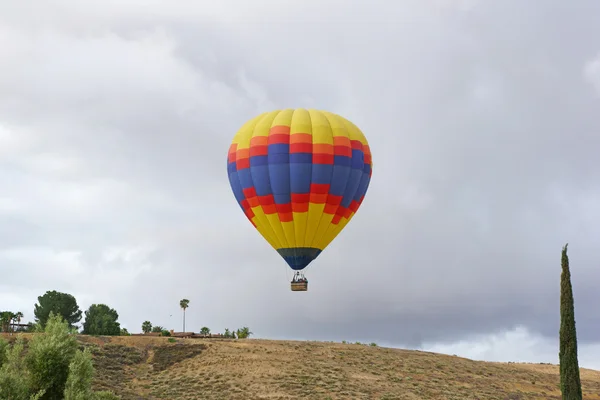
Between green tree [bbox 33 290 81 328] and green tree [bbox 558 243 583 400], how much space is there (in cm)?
6802

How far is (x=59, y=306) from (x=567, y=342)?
7012 centimetres

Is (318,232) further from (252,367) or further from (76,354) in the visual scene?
(76,354)

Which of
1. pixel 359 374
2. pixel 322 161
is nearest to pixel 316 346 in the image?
pixel 359 374

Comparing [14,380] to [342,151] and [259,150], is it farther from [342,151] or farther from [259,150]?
[342,151]

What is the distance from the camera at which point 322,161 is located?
173ft

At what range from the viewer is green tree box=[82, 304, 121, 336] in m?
84.2

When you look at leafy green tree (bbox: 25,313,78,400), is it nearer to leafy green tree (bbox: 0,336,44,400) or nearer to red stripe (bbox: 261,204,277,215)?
leafy green tree (bbox: 0,336,44,400)

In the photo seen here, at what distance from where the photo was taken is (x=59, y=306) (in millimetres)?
91812

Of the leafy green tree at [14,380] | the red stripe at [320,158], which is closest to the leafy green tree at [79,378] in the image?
the leafy green tree at [14,380]

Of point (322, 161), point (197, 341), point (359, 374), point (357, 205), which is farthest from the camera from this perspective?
point (197, 341)

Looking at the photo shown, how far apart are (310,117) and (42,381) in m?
31.7

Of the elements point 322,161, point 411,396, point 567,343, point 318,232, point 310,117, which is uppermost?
point 310,117

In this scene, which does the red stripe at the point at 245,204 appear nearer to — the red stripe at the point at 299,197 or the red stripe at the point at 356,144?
the red stripe at the point at 299,197

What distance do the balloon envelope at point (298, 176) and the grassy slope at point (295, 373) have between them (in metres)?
15.6
